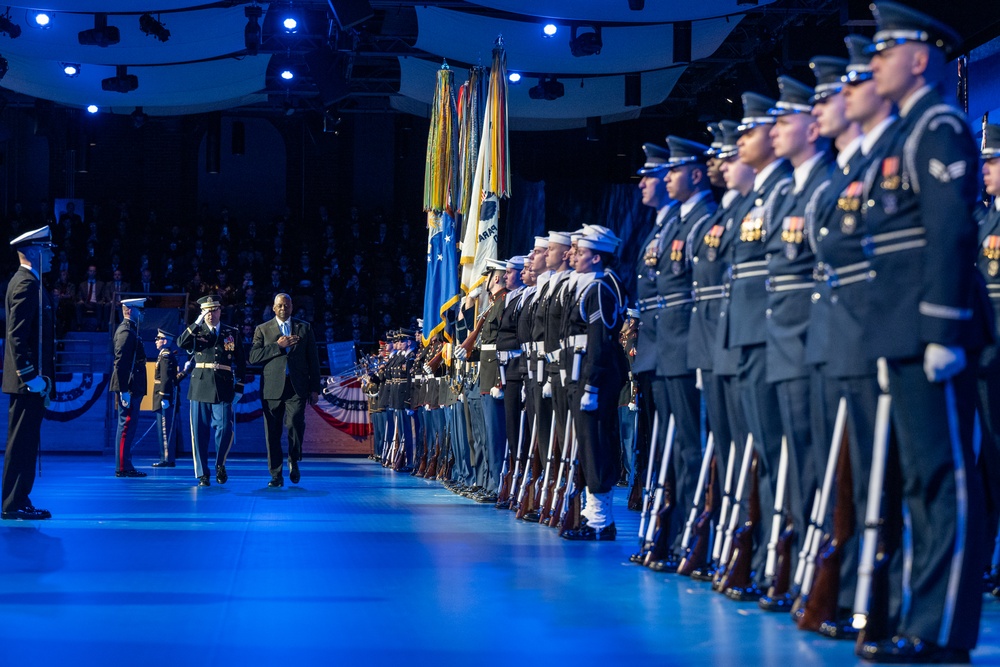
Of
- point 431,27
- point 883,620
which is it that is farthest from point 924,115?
point 431,27

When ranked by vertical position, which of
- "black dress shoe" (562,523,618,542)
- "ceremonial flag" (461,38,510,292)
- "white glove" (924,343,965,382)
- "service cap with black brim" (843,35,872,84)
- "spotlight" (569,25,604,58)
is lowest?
"black dress shoe" (562,523,618,542)

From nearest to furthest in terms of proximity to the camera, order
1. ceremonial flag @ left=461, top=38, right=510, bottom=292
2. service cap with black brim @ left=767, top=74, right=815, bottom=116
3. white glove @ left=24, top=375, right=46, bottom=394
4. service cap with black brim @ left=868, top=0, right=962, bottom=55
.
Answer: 1. service cap with black brim @ left=868, top=0, right=962, bottom=55
2. service cap with black brim @ left=767, top=74, right=815, bottom=116
3. white glove @ left=24, top=375, right=46, bottom=394
4. ceremonial flag @ left=461, top=38, right=510, bottom=292

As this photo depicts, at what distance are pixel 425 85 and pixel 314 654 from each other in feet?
61.5

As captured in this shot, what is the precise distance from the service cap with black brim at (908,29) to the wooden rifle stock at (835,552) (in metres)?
1.20

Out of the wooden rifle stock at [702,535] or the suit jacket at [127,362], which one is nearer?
the wooden rifle stock at [702,535]

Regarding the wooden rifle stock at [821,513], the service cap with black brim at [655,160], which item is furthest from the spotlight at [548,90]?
the wooden rifle stock at [821,513]

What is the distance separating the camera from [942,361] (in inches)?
139

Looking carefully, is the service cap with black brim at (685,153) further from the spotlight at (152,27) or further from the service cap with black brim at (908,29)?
the spotlight at (152,27)

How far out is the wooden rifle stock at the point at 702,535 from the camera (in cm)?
541

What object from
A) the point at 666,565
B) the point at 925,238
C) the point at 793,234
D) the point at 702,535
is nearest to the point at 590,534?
the point at 666,565

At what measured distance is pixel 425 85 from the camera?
21.7 meters

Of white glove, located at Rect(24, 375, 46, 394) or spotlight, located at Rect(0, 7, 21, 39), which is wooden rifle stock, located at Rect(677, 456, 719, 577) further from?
spotlight, located at Rect(0, 7, 21, 39)

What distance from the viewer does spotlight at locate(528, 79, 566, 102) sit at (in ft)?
68.1

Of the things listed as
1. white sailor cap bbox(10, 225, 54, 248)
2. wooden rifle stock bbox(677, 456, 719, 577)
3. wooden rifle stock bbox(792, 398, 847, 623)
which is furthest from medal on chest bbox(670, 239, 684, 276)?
white sailor cap bbox(10, 225, 54, 248)
